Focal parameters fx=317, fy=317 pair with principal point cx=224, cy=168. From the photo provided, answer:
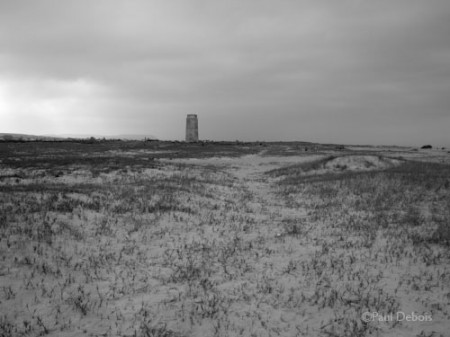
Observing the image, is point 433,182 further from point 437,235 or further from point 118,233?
point 118,233

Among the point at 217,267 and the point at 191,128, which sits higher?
the point at 191,128

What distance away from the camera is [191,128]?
9750 centimetres

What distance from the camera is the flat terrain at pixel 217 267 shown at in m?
5.71

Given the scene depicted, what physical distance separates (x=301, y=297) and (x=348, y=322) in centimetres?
109

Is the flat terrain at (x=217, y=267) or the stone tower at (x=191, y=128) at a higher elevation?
the stone tower at (x=191, y=128)

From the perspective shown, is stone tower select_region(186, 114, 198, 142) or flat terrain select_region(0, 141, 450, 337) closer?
flat terrain select_region(0, 141, 450, 337)

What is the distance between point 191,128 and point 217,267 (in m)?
91.2

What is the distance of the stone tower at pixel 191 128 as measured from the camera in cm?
9693

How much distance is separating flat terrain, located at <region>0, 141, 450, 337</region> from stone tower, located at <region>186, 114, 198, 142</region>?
8373cm

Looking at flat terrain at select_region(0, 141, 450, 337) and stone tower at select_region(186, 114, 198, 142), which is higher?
stone tower at select_region(186, 114, 198, 142)

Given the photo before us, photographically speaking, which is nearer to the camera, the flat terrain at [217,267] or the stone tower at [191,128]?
the flat terrain at [217,267]

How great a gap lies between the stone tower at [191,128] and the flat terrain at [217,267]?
275ft

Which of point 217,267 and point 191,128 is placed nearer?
point 217,267

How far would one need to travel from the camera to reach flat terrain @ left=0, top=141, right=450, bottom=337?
18.7ft
